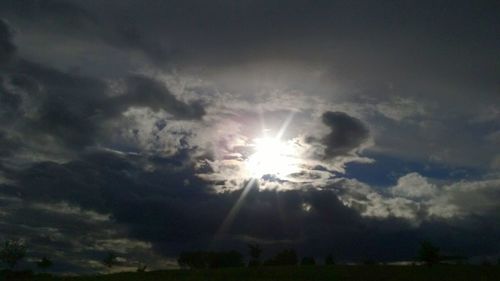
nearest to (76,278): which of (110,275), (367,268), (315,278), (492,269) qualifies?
(110,275)

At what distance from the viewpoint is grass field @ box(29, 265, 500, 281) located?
422 feet

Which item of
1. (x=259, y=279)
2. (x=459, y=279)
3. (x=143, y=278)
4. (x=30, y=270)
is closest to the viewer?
(x=459, y=279)

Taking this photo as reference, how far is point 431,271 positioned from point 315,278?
92.4ft

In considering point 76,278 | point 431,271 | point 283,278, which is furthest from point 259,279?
point 76,278

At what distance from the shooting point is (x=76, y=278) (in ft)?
516

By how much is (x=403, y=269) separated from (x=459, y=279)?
18.0 meters

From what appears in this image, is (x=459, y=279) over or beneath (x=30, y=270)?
beneath

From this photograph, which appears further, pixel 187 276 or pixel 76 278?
pixel 76 278

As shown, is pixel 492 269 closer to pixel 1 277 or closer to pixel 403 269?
pixel 403 269

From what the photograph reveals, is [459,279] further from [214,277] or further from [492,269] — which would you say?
[214,277]

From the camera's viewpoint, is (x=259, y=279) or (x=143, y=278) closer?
(x=259, y=279)

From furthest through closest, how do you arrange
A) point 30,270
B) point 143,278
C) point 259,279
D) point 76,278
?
point 30,270 → point 76,278 → point 143,278 → point 259,279

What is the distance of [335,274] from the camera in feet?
452

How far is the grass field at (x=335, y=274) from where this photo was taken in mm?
128500
